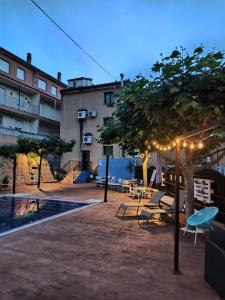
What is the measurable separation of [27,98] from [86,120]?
7.02m

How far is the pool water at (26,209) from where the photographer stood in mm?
8750

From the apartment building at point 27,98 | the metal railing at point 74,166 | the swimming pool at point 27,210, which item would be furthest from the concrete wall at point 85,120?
the swimming pool at point 27,210

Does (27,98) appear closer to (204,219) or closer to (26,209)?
(26,209)

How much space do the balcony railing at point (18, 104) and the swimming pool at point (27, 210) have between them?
537 inches

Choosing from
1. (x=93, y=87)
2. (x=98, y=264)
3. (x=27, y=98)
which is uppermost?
(x=93, y=87)

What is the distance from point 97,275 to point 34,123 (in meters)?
26.1

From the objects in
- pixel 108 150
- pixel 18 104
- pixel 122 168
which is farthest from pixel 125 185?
pixel 18 104

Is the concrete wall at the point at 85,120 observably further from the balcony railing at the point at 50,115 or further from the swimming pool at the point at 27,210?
the swimming pool at the point at 27,210

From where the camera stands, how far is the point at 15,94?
27.9m

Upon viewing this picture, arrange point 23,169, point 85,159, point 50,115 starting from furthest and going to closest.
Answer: point 50,115
point 85,159
point 23,169

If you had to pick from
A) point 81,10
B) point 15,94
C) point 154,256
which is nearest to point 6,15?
point 81,10

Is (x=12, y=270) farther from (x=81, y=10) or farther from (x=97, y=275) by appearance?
(x=81, y=10)

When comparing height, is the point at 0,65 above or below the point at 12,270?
above

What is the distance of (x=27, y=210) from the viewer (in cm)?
1091
